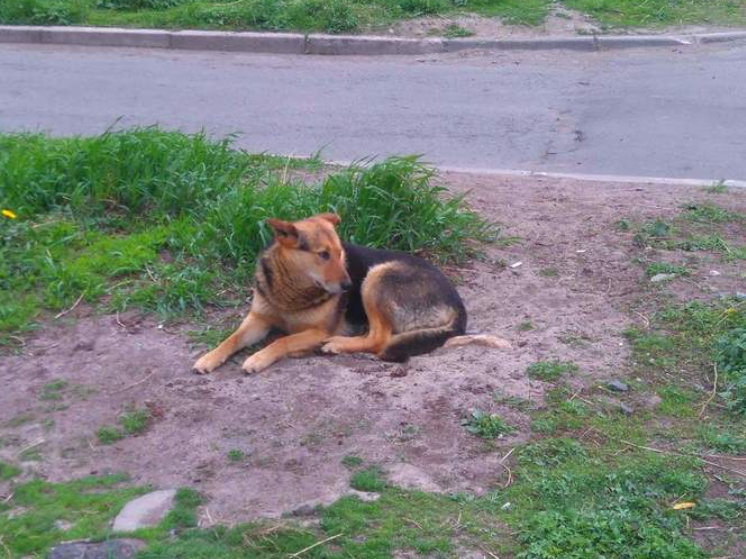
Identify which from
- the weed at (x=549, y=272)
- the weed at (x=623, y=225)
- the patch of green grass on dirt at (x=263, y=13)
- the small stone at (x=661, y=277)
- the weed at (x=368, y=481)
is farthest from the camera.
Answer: the patch of green grass on dirt at (x=263, y=13)

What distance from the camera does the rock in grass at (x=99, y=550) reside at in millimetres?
3602

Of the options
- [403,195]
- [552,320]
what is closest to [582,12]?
[403,195]

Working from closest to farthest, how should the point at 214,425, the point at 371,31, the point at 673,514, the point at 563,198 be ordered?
the point at 673,514 → the point at 214,425 → the point at 563,198 → the point at 371,31

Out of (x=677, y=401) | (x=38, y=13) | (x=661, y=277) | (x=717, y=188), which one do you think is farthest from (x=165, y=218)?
(x=38, y=13)

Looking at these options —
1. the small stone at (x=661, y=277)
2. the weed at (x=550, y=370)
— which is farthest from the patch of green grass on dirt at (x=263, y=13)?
the weed at (x=550, y=370)

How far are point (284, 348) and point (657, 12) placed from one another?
10012 millimetres

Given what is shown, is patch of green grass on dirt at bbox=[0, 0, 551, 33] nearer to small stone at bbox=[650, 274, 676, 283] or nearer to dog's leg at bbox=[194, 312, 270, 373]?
small stone at bbox=[650, 274, 676, 283]

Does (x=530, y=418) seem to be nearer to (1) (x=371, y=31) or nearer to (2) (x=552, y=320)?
(2) (x=552, y=320)

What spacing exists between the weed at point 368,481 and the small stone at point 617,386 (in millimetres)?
1338

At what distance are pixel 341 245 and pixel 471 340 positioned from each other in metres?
0.90

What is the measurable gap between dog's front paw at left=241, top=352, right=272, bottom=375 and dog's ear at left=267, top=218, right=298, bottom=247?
65 cm

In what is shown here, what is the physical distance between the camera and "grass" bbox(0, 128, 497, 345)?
→ 233 inches

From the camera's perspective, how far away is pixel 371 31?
13.0 m

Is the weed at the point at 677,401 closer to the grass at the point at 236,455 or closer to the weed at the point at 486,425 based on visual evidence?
the weed at the point at 486,425
